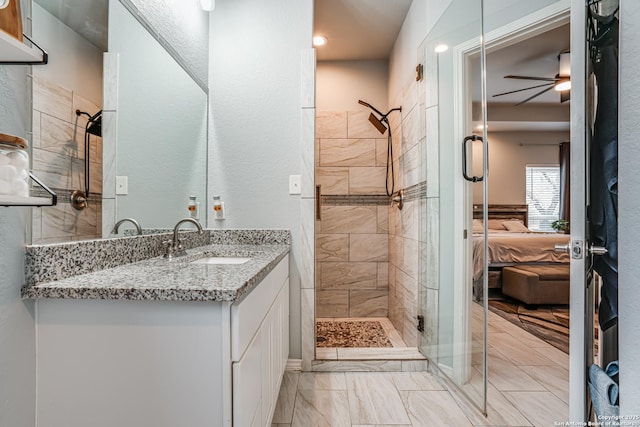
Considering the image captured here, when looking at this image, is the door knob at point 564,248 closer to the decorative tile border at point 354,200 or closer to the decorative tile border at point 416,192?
the decorative tile border at point 416,192

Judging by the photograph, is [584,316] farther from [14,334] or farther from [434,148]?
[14,334]

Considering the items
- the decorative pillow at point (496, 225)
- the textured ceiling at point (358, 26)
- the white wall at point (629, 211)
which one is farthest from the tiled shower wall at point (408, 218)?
the decorative pillow at point (496, 225)

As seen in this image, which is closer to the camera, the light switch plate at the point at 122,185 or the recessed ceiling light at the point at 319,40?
the light switch plate at the point at 122,185

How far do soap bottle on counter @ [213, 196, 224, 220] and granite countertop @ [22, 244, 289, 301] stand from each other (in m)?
0.91

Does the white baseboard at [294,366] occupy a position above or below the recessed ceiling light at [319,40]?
below

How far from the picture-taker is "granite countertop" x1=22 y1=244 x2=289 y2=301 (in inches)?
35.3

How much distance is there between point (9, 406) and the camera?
0.84m

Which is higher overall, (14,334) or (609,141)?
(609,141)

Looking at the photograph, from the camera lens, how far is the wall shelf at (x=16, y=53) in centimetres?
69

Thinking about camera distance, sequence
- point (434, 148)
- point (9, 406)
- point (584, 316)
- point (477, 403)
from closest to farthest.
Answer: point (9, 406), point (584, 316), point (477, 403), point (434, 148)

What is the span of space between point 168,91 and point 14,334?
137cm

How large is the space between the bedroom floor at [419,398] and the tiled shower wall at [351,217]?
53.8 inches

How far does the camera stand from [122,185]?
1343mm

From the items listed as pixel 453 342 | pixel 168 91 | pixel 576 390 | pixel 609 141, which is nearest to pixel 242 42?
pixel 168 91
